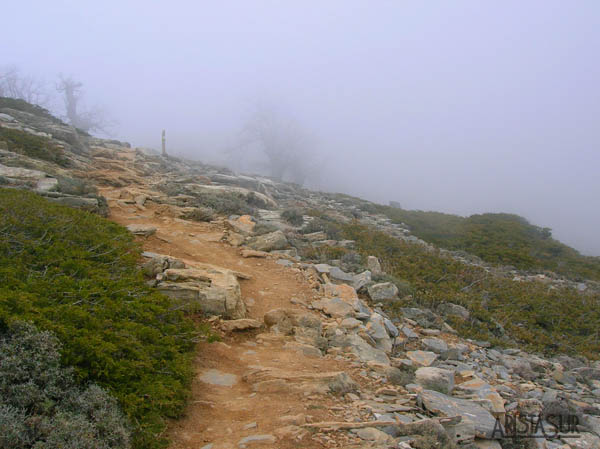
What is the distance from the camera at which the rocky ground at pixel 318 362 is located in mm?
3488

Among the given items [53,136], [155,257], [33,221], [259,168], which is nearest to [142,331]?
[155,257]

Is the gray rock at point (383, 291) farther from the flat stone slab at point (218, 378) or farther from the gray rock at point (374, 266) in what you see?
the flat stone slab at point (218, 378)

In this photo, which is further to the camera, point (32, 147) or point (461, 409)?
point (32, 147)

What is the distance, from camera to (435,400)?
4102mm

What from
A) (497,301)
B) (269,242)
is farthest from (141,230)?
(497,301)

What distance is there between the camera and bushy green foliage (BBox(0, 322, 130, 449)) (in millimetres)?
2414

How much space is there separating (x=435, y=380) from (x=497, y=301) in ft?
21.2

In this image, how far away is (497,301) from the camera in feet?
32.6

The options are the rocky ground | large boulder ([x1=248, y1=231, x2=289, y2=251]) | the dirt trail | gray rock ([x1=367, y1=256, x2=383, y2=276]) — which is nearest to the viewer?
the dirt trail

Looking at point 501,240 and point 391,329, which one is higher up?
point 501,240

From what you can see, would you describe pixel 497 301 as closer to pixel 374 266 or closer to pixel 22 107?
pixel 374 266

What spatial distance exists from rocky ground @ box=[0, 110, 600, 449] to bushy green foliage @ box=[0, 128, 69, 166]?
1844 mm

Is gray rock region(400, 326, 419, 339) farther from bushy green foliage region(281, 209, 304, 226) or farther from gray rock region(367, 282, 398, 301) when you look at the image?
bushy green foliage region(281, 209, 304, 226)

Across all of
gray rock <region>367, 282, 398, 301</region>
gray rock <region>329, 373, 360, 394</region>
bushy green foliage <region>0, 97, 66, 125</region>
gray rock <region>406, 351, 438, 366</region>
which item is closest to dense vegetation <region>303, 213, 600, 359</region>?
gray rock <region>367, 282, 398, 301</region>
